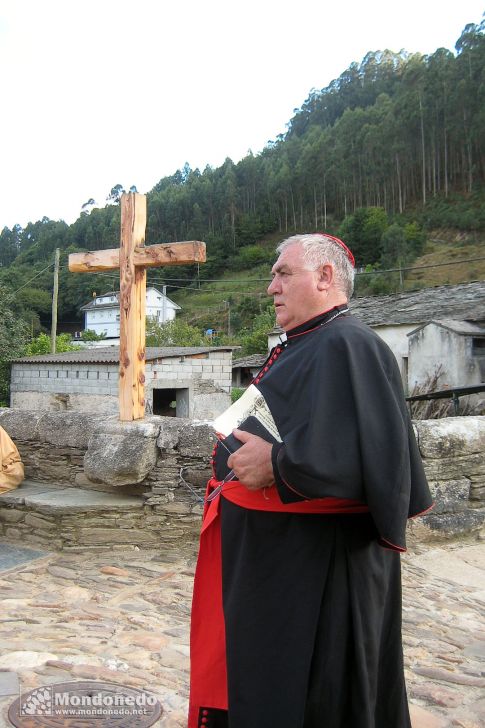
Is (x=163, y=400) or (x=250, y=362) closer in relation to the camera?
(x=163, y=400)

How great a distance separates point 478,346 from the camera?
18.7 m

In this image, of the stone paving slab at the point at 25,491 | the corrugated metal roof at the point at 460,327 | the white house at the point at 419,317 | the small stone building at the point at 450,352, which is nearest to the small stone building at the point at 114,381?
the white house at the point at 419,317

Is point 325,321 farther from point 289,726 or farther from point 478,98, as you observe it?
point 478,98

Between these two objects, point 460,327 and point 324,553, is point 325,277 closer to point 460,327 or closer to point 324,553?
point 324,553

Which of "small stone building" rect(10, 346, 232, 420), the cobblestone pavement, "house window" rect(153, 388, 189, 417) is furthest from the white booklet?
"house window" rect(153, 388, 189, 417)

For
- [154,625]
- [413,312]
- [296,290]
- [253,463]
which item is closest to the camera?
[253,463]

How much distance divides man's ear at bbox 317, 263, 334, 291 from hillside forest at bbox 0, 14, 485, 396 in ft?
134

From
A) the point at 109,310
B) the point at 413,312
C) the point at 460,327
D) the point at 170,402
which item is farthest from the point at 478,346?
the point at 109,310

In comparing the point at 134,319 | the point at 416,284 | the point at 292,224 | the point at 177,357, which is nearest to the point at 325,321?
the point at 134,319

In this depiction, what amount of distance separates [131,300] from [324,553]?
3572 mm

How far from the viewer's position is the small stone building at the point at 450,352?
18344 mm

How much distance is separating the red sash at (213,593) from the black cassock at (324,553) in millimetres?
35

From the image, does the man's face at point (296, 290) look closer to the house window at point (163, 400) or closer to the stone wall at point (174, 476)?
the stone wall at point (174, 476)

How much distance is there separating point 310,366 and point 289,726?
957 mm
